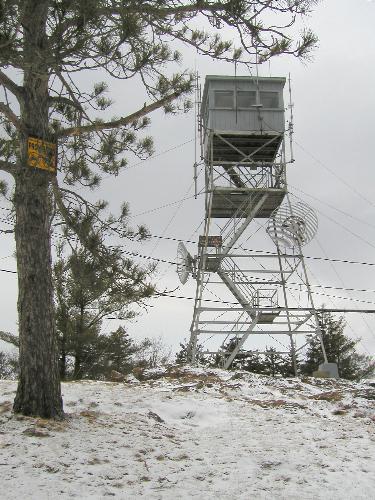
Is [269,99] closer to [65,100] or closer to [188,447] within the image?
[65,100]

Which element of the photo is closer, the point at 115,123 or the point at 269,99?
the point at 115,123

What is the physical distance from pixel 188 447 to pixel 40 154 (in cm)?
415

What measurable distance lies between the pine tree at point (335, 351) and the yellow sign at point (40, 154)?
1188 inches

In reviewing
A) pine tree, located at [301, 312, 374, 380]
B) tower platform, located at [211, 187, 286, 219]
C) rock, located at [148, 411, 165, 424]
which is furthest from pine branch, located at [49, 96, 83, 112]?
pine tree, located at [301, 312, 374, 380]

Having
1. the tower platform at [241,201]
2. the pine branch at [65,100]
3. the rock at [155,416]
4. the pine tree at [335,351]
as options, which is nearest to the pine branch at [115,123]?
the pine branch at [65,100]

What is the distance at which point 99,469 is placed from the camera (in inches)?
209

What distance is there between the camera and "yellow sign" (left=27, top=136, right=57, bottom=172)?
707 centimetres

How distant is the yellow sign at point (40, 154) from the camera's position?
23.2 ft

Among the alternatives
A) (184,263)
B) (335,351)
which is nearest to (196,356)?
(184,263)

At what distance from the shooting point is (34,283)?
6949mm

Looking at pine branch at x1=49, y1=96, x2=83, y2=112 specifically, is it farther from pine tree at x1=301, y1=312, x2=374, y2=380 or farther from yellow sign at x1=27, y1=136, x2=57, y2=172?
pine tree at x1=301, y1=312, x2=374, y2=380

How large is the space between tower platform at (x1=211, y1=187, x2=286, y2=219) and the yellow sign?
444 inches

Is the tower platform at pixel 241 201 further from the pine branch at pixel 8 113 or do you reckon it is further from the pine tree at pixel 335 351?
the pine tree at pixel 335 351

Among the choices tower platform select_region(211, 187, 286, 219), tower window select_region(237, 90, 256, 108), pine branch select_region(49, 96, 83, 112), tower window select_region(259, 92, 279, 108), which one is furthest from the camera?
tower window select_region(259, 92, 279, 108)
